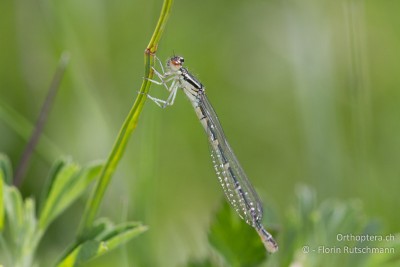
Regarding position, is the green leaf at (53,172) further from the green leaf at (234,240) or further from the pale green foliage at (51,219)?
the green leaf at (234,240)

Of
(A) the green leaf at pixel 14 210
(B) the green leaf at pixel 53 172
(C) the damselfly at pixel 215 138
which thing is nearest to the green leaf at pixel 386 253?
(C) the damselfly at pixel 215 138

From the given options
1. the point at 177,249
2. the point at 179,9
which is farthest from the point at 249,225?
the point at 179,9

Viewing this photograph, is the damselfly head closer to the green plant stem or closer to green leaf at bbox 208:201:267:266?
green leaf at bbox 208:201:267:266

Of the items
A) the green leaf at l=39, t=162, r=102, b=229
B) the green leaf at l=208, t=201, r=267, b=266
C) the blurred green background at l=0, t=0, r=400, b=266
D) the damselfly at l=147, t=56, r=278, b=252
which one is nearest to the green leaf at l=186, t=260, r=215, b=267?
the green leaf at l=208, t=201, r=267, b=266

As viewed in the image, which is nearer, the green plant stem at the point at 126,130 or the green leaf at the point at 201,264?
the green plant stem at the point at 126,130

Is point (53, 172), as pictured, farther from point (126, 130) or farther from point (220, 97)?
point (220, 97)

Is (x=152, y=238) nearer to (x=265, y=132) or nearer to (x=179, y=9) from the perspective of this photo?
(x=265, y=132)
